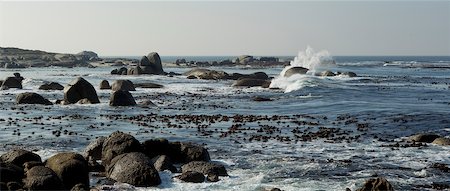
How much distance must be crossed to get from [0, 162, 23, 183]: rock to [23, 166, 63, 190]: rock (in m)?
0.46

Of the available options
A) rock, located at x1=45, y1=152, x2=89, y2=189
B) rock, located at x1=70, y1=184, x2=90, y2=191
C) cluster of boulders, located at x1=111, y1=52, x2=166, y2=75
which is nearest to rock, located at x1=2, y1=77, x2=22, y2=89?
cluster of boulders, located at x1=111, y1=52, x2=166, y2=75

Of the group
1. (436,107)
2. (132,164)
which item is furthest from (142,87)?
(132,164)

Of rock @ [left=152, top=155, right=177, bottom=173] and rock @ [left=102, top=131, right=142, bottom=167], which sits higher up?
rock @ [left=102, top=131, right=142, bottom=167]

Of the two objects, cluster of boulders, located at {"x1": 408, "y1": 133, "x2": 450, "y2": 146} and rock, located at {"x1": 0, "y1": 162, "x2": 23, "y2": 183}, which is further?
cluster of boulders, located at {"x1": 408, "y1": 133, "x2": 450, "y2": 146}

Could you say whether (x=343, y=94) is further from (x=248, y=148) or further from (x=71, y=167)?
(x=71, y=167)

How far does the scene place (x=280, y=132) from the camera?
3119 cm

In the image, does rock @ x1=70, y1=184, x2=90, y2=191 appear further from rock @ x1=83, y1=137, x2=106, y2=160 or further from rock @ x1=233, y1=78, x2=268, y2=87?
rock @ x1=233, y1=78, x2=268, y2=87

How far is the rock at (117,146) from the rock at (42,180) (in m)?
4.46

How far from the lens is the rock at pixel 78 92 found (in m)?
47.0

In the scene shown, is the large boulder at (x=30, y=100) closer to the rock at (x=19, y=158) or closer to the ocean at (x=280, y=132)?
the ocean at (x=280, y=132)

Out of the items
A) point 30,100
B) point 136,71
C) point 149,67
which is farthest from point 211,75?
point 30,100

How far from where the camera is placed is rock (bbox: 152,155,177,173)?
19953mm

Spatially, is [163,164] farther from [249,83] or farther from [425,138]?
[249,83]

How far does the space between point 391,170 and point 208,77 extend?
7459cm
